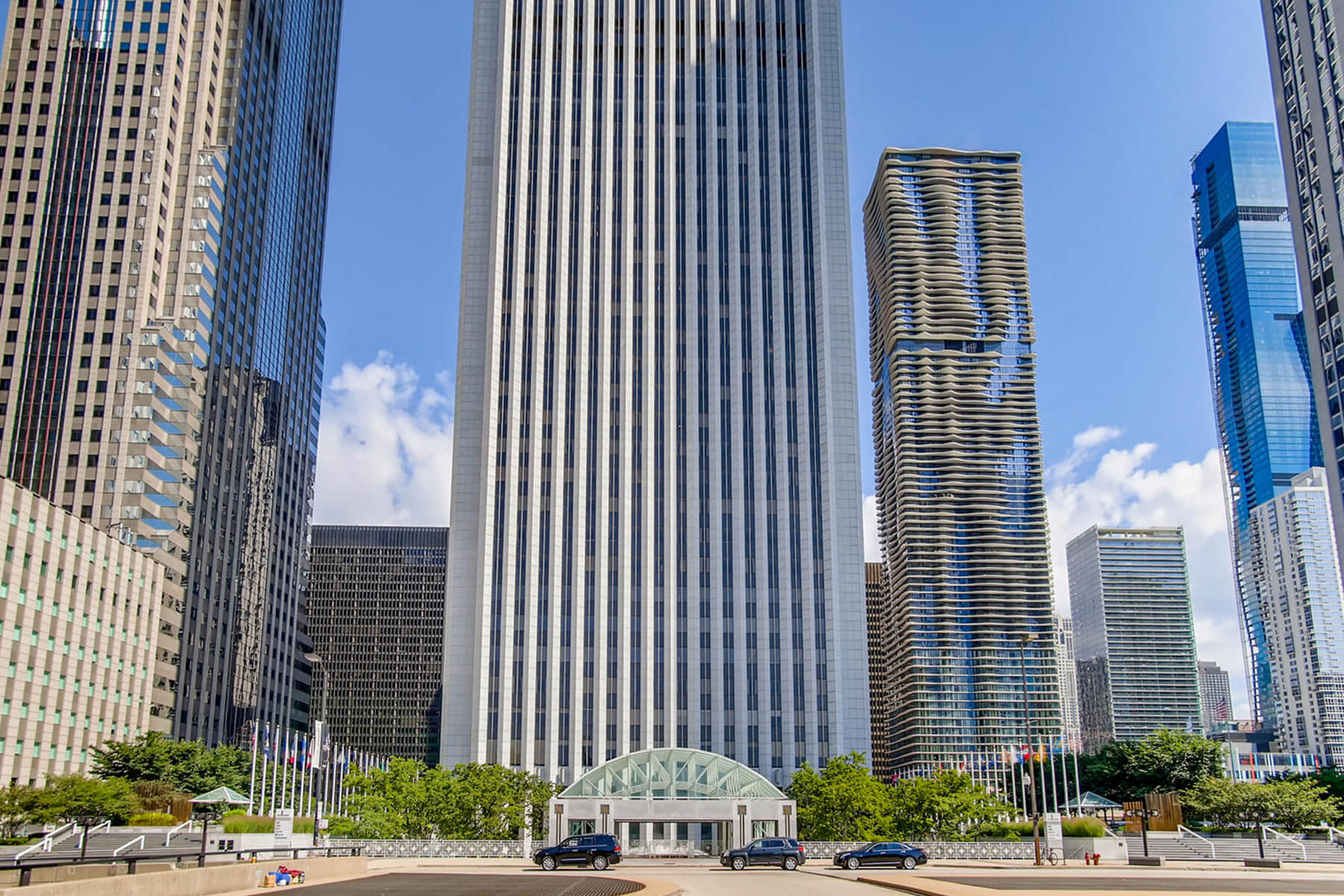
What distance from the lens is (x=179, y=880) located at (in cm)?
3416

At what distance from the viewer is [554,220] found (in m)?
130

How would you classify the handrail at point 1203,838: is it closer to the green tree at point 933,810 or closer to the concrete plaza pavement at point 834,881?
the concrete plaza pavement at point 834,881

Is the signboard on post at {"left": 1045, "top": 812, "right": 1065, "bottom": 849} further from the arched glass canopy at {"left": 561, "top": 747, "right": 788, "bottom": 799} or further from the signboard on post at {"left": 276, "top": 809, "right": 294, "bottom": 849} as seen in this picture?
the signboard on post at {"left": 276, "top": 809, "right": 294, "bottom": 849}

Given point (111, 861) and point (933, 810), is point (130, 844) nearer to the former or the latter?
point (111, 861)

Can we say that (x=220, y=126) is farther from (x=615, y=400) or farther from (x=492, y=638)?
(x=492, y=638)

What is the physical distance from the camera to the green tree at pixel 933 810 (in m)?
78.8

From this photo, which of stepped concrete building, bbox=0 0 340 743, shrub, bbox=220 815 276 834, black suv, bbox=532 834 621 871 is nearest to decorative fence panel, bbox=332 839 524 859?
shrub, bbox=220 815 276 834

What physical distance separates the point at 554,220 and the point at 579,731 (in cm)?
5400

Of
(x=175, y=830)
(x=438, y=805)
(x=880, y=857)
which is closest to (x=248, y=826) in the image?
(x=175, y=830)

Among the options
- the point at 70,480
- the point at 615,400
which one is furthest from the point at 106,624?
the point at 615,400

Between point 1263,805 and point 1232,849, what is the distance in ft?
45.2

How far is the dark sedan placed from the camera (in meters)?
60.4

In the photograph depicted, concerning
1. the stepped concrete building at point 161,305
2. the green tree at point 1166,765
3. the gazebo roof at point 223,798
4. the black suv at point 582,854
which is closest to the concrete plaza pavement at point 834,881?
the black suv at point 582,854

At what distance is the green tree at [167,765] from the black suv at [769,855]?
1908 inches
